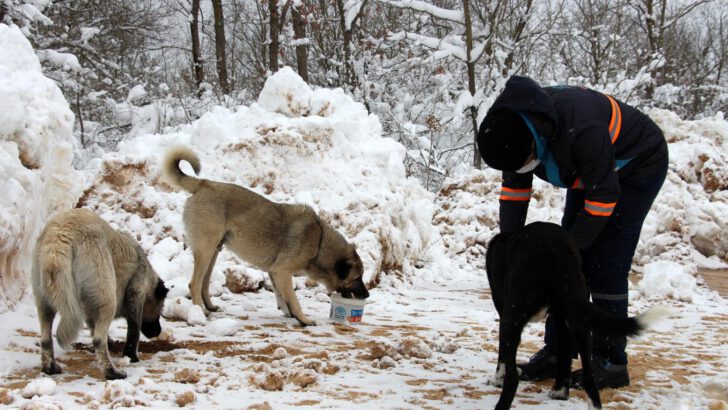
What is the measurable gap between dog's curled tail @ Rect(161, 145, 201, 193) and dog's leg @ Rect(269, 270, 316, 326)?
1.15 meters

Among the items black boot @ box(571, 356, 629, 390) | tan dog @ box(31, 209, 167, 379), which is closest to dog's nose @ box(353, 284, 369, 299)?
tan dog @ box(31, 209, 167, 379)

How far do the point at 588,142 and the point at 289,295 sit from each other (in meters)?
3.24

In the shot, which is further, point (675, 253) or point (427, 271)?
point (675, 253)

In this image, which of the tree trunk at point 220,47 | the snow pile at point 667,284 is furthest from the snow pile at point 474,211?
the tree trunk at point 220,47

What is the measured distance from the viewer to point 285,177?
7.98 m

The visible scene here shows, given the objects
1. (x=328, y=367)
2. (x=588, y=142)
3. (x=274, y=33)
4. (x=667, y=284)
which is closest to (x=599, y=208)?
(x=588, y=142)

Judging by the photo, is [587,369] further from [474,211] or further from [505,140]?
[474,211]

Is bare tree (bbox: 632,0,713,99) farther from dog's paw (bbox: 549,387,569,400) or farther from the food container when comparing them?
dog's paw (bbox: 549,387,569,400)

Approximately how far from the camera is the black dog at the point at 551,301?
2934 millimetres

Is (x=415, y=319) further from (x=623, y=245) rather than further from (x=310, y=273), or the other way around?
(x=623, y=245)

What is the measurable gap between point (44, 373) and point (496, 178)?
9.39 meters

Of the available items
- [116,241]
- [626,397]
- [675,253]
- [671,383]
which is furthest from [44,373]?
[675,253]

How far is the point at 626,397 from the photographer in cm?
337

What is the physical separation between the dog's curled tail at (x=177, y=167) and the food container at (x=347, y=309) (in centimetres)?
175
